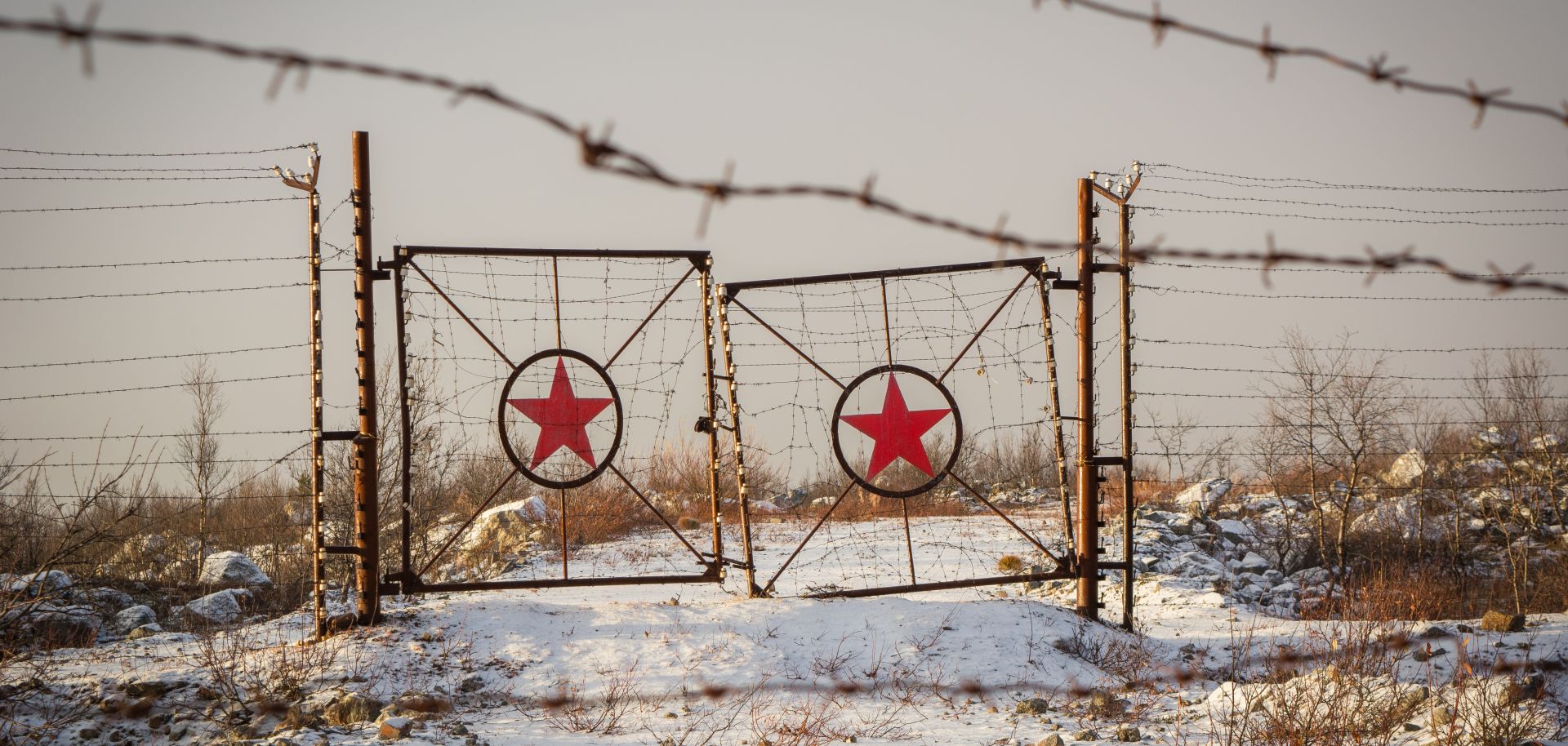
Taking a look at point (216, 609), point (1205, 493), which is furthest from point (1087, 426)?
point (1205, 493)

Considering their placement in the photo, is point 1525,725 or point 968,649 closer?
point 1525,725

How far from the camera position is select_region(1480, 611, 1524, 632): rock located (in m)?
8.71

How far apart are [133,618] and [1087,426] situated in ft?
31.8

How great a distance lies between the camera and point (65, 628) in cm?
1017

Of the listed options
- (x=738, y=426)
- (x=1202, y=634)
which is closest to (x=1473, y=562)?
(x=1202, y=634)

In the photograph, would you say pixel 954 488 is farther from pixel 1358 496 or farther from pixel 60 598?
pixel 60 598

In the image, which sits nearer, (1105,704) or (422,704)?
(422,704)

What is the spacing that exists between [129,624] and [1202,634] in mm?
10613

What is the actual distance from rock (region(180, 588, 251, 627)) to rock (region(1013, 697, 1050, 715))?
293 inches

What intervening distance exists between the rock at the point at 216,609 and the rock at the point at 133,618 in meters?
0.30

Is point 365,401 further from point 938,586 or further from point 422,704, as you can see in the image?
point 938,586

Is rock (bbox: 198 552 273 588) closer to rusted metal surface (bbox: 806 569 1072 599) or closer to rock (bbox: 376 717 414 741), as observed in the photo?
rock (bbox: 376 717 414 741)

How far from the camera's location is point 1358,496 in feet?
59.0

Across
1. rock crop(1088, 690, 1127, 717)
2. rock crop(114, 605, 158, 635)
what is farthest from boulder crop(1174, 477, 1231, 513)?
rock crop(114, 605, 158, 635)
